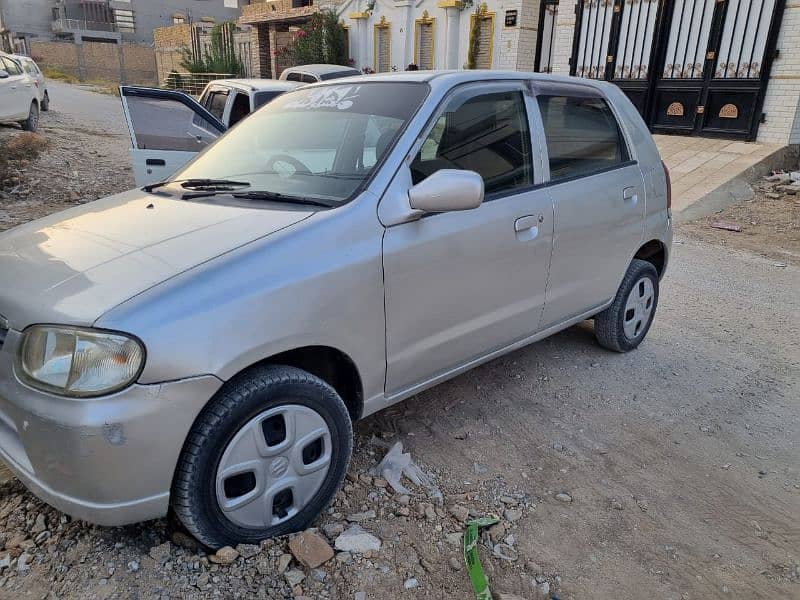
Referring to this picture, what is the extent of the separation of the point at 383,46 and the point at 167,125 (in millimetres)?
15005

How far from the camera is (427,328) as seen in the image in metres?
2.78

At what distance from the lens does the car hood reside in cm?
204

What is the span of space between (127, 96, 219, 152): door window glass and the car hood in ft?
9.33

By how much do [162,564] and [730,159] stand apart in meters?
10.7

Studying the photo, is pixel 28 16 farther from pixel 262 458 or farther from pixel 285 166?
pixel 262 458

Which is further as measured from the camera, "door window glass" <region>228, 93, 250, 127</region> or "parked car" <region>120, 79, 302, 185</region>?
"door window glass" <region>228, 93, 250, 127</region>

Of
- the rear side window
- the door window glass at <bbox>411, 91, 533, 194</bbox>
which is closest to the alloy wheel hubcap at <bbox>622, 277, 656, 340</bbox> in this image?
the rear side window

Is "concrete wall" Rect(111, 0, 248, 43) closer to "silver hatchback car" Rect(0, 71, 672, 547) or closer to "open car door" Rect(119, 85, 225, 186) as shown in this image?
"open car door" Rect(119, 85, 225, 186)

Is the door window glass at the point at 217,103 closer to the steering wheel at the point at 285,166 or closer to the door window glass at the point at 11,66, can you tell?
the steering wheel at the point at 285,166

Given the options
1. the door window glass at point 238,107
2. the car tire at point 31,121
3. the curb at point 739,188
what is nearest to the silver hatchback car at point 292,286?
the door window glass at point 238,107

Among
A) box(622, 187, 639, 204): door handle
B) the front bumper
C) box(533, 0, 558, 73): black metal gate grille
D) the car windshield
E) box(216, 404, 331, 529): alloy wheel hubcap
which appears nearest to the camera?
the front bumper

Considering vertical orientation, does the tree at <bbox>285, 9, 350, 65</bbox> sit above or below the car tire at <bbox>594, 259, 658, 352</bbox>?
above

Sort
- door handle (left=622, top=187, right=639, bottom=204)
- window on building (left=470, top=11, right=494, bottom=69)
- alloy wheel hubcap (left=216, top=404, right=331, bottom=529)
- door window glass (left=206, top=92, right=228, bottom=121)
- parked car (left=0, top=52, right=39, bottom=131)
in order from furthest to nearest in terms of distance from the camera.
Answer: window on building (left=470, top=11, right=494, bottom=69) → parked car (left=0, top=52, right=39, bottom=131) → door window glass (left=206, top=92, right=228, bottom=121) → door handle (left=622, top=187, right=639, bottom=204) → alloy wheel hubcap (left=216, top=404, right=331, bottom=529)

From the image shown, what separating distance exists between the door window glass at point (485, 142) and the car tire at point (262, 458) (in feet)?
3.58
